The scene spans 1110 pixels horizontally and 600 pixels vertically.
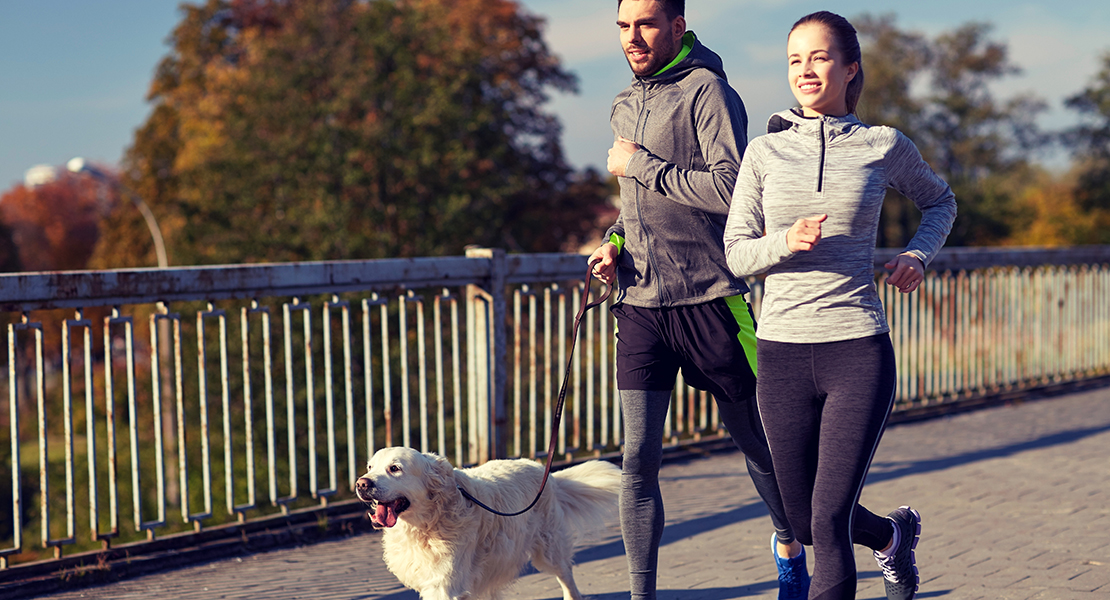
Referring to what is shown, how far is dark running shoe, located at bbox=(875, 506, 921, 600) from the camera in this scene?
10.2 ft

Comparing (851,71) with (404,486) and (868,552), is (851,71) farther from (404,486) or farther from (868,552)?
(868,552)

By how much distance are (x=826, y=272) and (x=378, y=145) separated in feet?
84.3

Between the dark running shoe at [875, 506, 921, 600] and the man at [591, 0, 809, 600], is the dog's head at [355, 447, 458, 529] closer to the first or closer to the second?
the man at [591, 0, 809, 600]

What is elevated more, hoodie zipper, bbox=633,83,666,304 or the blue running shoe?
hoodie zipper, bbox=633,83,666,304

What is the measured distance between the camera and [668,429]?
7387 mm

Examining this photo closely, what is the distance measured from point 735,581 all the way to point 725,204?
1829 millimetres

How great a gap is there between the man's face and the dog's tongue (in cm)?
170

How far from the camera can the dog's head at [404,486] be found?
3.26 metres

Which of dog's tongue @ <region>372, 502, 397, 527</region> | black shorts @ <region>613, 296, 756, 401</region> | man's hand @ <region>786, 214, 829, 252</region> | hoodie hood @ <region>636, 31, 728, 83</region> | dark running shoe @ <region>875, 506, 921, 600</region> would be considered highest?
hoodie hood @ <region>636, 31, 728, 83</region>

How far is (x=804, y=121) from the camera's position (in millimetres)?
2869

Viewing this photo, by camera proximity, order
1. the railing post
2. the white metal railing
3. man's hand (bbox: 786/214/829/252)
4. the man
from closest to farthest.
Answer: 1. man's hand (bbox: 786/214/829/252)
2. the man
3. the white metal railing
4. the railing post

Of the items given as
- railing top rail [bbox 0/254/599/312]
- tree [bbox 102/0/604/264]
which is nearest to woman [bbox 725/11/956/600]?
railing top rail [bbox 0/254/599/312]

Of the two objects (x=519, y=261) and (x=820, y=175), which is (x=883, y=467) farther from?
(x=820, y=175)

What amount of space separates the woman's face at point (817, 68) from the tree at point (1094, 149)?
40.8m
